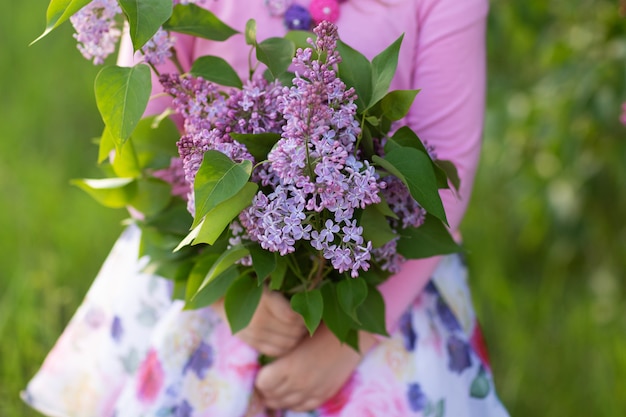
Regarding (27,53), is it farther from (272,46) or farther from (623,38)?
(272,46)

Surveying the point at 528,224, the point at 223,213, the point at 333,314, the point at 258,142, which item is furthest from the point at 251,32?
the point at 528,224

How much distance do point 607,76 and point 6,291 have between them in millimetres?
1467

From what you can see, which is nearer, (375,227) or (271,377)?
(375,227)

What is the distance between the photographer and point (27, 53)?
3.02 metres

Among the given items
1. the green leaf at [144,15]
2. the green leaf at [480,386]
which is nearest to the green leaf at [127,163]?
the green leaf at [144,15]

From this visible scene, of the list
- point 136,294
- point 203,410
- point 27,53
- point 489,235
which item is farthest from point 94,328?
point 27,53

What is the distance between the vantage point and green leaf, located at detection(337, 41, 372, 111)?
3.12 feet

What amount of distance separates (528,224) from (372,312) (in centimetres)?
122

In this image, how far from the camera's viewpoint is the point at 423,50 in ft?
3.92

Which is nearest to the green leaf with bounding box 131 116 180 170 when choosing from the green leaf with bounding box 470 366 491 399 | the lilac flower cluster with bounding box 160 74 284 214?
the lilac flower cluster with bounding box 160 74 284 214

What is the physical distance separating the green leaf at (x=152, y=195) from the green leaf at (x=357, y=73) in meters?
0.35

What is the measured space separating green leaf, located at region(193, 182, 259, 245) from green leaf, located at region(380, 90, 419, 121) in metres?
0.19

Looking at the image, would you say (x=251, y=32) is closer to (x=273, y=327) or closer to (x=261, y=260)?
(x=261, y=260)

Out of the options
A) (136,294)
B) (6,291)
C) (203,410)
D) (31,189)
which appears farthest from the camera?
(31,189)
